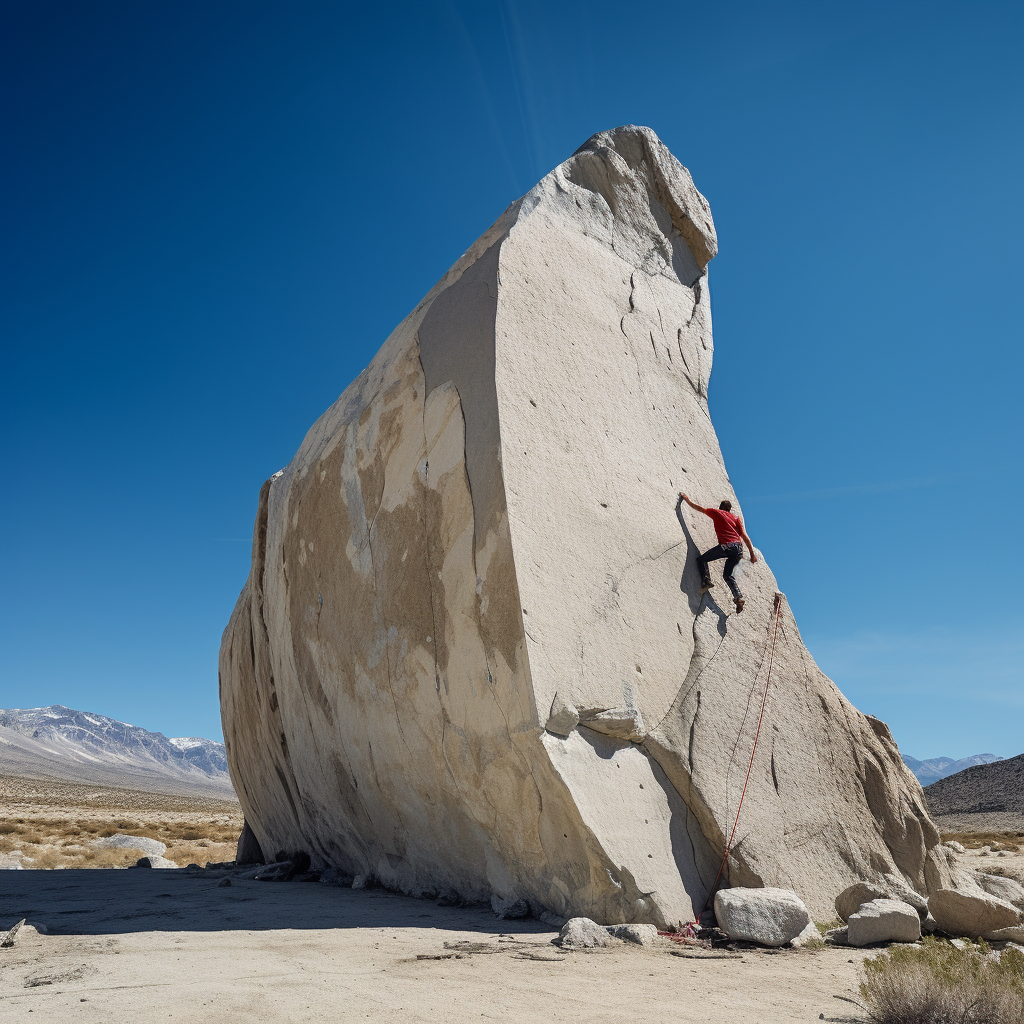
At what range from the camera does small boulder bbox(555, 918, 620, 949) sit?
3988mm

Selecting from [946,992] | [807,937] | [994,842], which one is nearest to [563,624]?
[807,937]

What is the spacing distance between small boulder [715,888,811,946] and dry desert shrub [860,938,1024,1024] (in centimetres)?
148

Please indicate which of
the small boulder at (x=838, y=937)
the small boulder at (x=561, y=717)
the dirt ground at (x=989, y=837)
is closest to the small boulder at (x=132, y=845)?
the small boulder at (x=561, y=717)

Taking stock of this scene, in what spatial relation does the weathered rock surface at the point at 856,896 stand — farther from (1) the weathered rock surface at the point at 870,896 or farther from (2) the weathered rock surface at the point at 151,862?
(2) the weathered rock surface at the point at 151,862

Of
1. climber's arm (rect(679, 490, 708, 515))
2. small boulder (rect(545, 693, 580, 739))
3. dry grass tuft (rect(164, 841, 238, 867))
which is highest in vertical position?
climber's arm (rect(679, 490, 708, 515))

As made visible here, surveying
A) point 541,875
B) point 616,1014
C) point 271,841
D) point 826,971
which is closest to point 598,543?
point 541,875

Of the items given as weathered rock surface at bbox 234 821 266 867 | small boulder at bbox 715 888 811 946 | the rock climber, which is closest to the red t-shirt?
the rock climber

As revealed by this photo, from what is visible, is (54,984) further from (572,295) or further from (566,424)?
(572,295)

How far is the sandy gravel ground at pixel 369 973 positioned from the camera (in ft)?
9.05

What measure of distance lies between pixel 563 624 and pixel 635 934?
5.97 ft

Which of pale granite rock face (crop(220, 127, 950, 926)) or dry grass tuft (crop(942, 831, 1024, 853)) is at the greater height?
pale granite rock face (crop(220, 127, 950, 926))

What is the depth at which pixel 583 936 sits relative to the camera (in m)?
4.05

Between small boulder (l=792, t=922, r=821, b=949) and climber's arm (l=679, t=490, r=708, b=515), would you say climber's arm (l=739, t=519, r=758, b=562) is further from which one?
small boulder (l=792, t=922, r=821, b=949)

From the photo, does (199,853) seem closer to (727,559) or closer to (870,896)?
(727,559)
